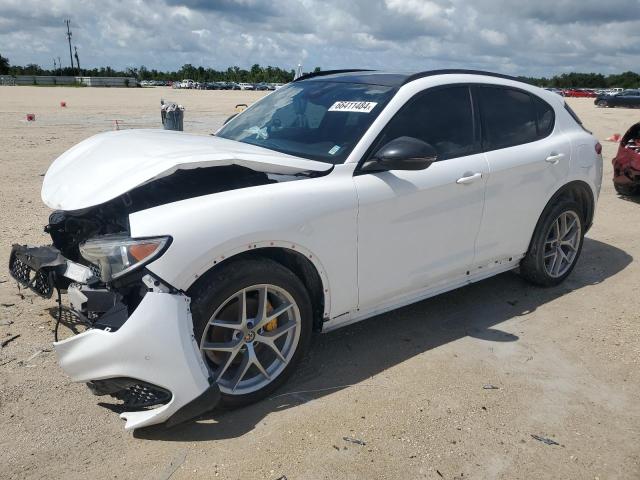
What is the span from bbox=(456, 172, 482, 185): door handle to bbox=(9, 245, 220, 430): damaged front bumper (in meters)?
2.07

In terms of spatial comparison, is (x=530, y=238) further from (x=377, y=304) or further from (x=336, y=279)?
(x=336, y=279)

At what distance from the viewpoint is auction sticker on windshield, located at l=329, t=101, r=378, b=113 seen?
3.59m

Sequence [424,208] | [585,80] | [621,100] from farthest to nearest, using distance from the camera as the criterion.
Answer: [585,80] < [621,100] < [424,208]

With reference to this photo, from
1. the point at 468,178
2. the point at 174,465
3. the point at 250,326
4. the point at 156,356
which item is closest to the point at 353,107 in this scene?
the point at 468,178

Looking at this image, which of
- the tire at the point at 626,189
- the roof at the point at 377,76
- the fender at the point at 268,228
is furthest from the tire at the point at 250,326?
the tire at the point at 626,189

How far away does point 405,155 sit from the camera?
319 cm

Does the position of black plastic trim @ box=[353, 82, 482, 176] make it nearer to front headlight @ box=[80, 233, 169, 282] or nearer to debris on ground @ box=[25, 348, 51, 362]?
front headlight @ box=[80, 233, 169, 282]

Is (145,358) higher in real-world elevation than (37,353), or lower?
higher

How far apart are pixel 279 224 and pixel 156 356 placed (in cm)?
92

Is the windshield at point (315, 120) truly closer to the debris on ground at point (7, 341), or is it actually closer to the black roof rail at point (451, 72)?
the black roof rail at point (451, 72)

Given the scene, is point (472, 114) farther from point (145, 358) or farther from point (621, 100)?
point (621, 100)

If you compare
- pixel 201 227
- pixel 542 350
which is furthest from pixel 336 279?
pixel 542 350

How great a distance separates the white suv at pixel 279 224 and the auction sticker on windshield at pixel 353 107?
0.04 feet

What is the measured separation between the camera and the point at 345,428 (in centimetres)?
293
